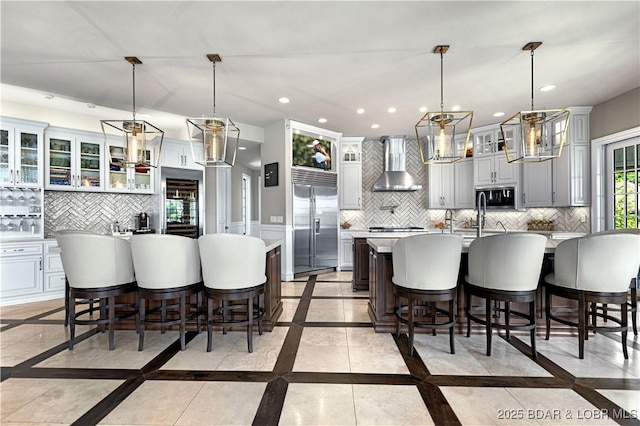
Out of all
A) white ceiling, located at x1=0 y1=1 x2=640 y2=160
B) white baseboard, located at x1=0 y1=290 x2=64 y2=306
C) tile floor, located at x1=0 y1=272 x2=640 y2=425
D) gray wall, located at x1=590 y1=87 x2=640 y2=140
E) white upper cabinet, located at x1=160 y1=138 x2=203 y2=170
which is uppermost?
white ceiling, located at x1=0 y1=1 x2=640 y2=160

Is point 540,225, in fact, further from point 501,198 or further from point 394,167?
point 394,167

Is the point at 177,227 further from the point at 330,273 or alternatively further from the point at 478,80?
the point at 478,80

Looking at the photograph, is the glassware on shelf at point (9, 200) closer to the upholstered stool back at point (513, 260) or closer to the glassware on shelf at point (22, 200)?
the glassware on shelf at point (22, 200)

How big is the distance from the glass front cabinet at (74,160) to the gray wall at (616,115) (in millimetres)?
7749

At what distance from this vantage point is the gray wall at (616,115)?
4055 millimetres

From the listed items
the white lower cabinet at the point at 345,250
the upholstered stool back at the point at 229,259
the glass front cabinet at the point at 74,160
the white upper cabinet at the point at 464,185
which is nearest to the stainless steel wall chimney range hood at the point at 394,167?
the white upper cabinet at the point at 464,185

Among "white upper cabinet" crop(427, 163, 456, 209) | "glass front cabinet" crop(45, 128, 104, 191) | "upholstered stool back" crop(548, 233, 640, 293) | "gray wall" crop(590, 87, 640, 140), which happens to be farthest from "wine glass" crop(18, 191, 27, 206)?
"gray wall" crop(590, 87, 640, 140)

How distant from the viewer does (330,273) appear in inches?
241

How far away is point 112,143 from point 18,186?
1.37 m

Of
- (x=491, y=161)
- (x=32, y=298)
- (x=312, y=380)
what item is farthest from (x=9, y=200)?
(x=491, y=161)

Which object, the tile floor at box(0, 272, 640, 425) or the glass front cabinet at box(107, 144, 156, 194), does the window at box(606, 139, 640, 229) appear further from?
the glass front cabinet at box(107, 144, 156, 194)

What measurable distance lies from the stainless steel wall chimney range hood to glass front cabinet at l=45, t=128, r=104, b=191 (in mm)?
5003

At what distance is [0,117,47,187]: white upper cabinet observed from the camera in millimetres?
4207

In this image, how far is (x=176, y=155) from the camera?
564 cm
